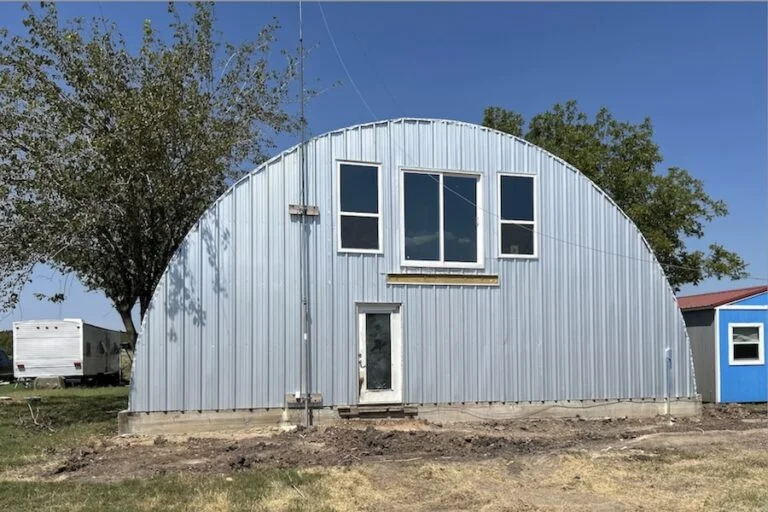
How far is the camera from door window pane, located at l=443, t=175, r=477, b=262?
1359 centimetres

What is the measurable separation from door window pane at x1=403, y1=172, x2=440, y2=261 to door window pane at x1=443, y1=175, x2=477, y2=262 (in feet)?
0.61

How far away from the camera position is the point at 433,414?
13.1m

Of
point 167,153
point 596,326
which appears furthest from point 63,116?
point 596,326

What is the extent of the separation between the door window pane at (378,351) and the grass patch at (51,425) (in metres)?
4.61

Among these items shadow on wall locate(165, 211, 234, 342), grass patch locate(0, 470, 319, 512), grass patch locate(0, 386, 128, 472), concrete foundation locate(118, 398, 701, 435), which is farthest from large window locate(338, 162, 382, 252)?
grass patch locate(0, 386, 128, 472)

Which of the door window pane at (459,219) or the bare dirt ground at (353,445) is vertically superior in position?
the door window pane at (459,219)

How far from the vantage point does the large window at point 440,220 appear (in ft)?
44.0

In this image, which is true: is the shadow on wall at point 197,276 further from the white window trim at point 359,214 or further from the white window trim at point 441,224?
the white window trim at point 441,224

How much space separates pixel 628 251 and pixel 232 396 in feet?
27.8

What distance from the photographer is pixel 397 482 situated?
855cm

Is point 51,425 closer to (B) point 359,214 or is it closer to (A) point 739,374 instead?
(B) point 359,214

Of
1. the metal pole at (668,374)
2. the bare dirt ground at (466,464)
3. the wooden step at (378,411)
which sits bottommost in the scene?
the bare dirt ground at (466,464)

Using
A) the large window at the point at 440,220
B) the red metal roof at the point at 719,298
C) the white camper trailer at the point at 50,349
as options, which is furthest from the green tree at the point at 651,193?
the white camper trailer at the point at 50,349

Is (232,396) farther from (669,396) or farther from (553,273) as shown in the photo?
(669,396)
